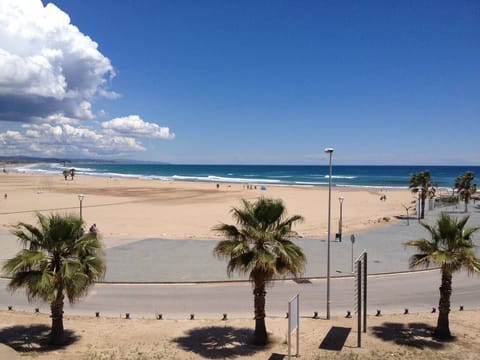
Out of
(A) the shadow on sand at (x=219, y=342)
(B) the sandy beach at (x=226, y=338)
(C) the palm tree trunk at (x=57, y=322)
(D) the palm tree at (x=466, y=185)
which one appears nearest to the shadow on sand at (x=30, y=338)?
(B) the sandy beach at (x=226, y=338)

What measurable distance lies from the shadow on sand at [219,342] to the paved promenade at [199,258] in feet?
20.2

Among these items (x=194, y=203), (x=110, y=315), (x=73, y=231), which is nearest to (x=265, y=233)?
(x=73, y=231)

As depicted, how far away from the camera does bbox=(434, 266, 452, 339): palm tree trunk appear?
1256cm

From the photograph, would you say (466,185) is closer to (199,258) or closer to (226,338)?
(199,258)

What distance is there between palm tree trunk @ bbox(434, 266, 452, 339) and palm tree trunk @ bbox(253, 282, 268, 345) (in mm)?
5664

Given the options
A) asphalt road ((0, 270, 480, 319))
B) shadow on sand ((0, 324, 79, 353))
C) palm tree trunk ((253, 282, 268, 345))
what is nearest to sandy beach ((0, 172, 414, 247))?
asphalt road ((0, 270, 480, 319))

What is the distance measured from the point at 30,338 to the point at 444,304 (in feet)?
43.2

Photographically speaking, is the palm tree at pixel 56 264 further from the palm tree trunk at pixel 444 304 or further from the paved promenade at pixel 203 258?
the palm tree trunk at pixel 444 304

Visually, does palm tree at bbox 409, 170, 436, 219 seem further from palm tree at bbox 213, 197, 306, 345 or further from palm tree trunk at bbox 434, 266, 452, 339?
palm tree at bbox 213, 197, 306, 345

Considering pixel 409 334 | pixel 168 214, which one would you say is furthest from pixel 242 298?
pixel 168 214

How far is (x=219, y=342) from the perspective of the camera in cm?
1263

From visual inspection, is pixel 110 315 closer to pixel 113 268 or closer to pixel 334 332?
pixel 113 268

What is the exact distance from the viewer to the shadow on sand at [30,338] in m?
11.9

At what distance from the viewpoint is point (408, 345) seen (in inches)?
488
